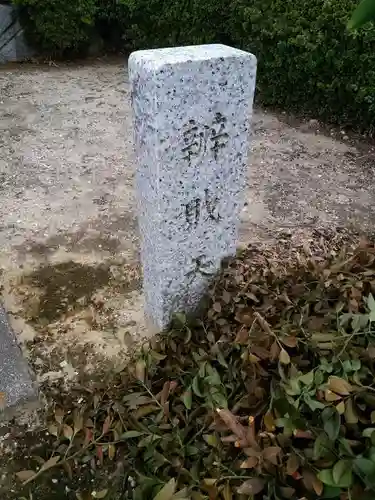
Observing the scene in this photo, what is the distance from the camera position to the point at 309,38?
3975mm

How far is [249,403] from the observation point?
67.2 inches

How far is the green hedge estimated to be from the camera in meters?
3.84

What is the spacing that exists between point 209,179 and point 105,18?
4.83m

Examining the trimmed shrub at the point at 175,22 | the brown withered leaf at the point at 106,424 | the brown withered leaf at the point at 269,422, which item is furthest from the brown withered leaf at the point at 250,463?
the trimmed shrub at the point at 175,22

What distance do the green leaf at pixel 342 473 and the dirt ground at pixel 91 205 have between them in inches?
42.5

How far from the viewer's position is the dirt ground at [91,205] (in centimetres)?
234

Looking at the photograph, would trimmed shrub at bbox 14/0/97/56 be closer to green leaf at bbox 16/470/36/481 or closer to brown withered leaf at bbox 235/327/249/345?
brown withered leaf at bbox 235/327/249/345

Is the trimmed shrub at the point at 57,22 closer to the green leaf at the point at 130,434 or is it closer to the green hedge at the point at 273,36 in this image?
the green hedge at the point at 273,36

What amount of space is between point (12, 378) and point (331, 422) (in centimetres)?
121

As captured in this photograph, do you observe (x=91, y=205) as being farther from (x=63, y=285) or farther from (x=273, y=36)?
(x=273, y=36)

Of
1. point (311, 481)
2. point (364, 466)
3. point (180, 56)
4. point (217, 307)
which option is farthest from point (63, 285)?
point (364, 466)

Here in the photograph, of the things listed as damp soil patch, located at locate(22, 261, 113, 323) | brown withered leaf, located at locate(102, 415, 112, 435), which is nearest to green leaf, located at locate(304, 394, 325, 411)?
brown withered leaf, located at locate(102, 415, 112, 435)

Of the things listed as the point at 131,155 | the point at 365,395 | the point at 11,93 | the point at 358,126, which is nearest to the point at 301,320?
the point at 365,395

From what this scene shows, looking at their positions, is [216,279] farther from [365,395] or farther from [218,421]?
[365,395]
